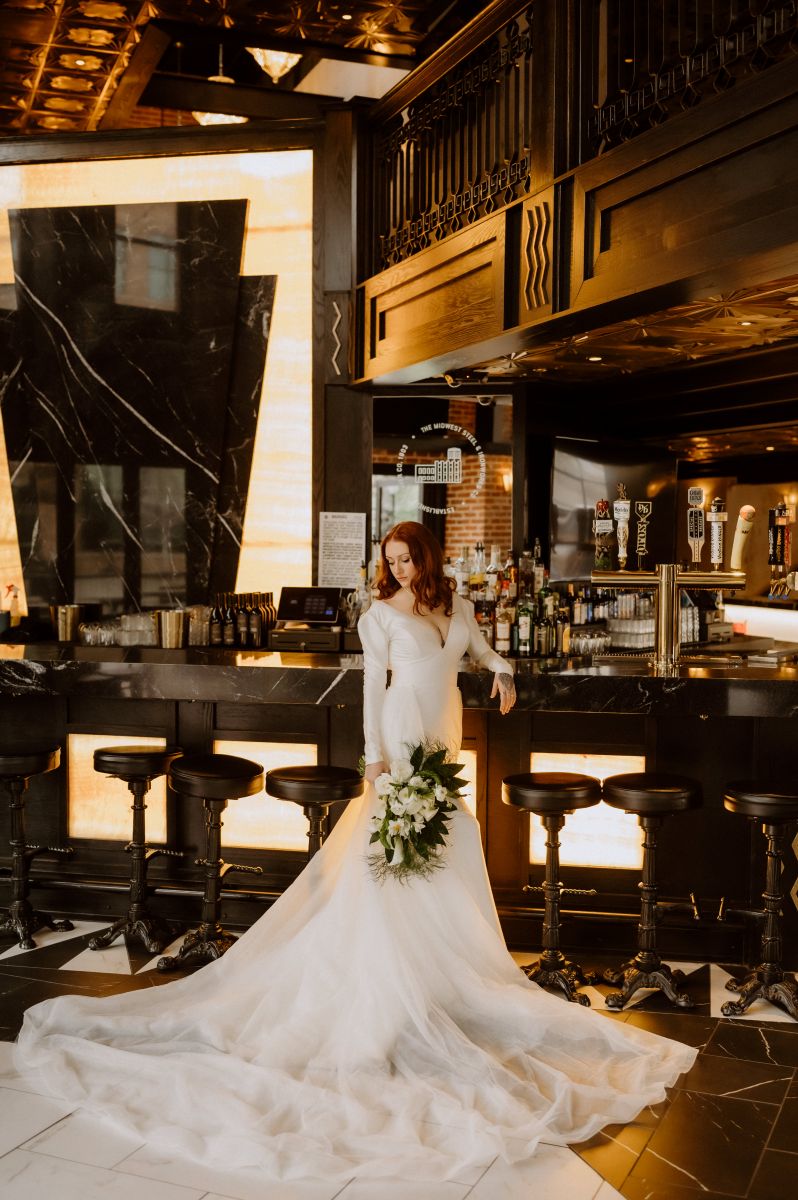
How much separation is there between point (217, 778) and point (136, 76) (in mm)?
5920

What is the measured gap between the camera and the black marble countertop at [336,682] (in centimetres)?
444

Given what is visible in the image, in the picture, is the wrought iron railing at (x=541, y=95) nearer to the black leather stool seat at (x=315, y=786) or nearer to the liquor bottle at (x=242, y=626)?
the liquor bottle at (x=242, y=626)

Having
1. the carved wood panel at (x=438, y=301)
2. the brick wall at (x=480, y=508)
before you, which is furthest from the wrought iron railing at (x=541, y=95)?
the brick wall at (x=480, y=508)

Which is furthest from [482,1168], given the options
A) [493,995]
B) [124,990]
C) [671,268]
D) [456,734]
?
[671,268]

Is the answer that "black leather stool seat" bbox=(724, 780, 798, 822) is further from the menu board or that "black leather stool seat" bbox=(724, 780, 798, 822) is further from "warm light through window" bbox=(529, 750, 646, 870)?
the menu board

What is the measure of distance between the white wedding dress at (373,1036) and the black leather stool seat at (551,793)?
27 centimetres

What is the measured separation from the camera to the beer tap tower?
16.7 ft

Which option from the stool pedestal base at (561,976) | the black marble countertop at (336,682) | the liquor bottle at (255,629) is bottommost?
the stool pedestal base at (561,976)

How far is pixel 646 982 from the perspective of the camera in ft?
14.3

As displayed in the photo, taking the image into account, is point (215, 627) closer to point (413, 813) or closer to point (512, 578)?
point (512, 578)

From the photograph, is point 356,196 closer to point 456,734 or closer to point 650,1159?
point 456,734

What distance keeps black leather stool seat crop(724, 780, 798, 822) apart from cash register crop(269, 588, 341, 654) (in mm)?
2335

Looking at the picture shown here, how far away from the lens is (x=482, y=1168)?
3.05m

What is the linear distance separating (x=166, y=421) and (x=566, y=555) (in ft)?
8.96
